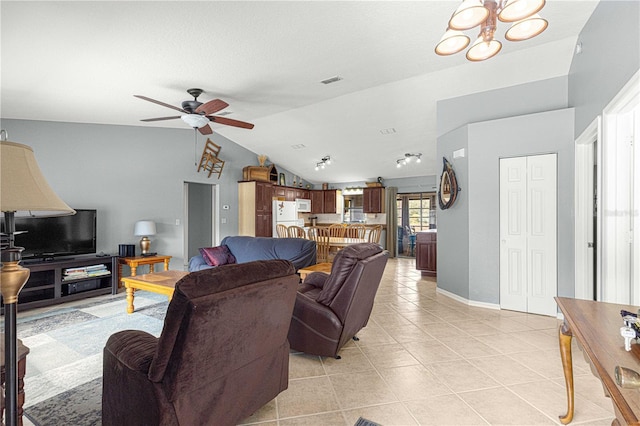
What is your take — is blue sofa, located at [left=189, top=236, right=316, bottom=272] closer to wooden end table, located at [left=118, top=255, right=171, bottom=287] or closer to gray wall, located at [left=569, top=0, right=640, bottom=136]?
wooden end table, located at [left=118, top=255, right=171, bottom=287]

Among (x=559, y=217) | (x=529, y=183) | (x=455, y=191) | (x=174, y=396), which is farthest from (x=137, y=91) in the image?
(x=559, y=217)

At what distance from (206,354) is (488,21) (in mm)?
2665

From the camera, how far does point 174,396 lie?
4.15ft

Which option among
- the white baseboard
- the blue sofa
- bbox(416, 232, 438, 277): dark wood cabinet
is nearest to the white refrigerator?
the blue sofa

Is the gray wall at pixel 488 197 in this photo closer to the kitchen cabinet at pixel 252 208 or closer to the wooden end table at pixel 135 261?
the kitchen cabinet at pixel 252 208

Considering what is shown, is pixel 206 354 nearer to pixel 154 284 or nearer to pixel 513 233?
pixel 154 284

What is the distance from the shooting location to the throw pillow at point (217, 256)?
14.8 ft

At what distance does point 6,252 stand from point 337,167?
300 inches

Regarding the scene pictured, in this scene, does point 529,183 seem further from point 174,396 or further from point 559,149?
point 174,396

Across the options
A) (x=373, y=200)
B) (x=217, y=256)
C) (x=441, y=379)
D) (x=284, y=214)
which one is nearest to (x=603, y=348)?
(x=441, y=379)

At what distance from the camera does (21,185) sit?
946mm

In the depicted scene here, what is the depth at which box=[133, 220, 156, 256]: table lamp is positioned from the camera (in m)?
5.12

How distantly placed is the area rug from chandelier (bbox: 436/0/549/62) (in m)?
3.28

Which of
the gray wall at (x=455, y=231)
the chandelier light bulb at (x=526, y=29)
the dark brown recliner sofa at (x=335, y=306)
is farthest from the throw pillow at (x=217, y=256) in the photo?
the chandelier light bulb at (x=526, y=29)
